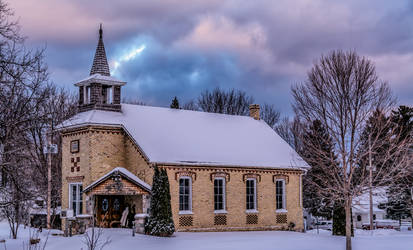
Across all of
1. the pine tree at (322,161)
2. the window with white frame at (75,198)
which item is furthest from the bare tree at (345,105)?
the window with white frame at (75,198)

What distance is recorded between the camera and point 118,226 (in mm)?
30906

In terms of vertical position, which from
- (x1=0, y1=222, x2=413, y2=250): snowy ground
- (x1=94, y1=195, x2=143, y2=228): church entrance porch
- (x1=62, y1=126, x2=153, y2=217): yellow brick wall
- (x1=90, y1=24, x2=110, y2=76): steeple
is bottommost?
(x1=0, y1=222, x2=413, y2=250): snowy ground

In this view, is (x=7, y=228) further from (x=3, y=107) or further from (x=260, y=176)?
(x=3, y=107)

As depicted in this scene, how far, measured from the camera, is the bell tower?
1291 inches

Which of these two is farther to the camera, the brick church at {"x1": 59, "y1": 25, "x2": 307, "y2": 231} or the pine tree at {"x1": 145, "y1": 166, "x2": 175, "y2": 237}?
the brick church at {"x1": 59, "y1": 25, "x2": 307, "y2": 231}

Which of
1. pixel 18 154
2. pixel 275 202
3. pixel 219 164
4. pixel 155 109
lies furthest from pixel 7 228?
pixel 18 154

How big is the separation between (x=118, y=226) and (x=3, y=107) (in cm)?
1729

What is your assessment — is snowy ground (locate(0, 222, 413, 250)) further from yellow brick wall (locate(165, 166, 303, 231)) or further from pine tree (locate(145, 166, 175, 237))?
yellow brick wall (locate(165, 166, 303, 231))

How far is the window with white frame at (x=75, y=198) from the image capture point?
31.0 m

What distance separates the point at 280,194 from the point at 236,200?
3.66 m

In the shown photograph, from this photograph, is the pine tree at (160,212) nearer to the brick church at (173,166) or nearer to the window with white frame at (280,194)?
the brick church at (173,166)

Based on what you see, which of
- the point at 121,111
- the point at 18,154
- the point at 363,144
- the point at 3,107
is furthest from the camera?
the point at 121,111

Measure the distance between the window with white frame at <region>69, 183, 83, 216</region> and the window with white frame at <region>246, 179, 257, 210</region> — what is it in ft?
32.5

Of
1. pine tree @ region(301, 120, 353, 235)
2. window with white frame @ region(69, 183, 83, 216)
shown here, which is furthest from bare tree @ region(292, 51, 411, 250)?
window with white frame @ region(69, 183, 83, 216)
